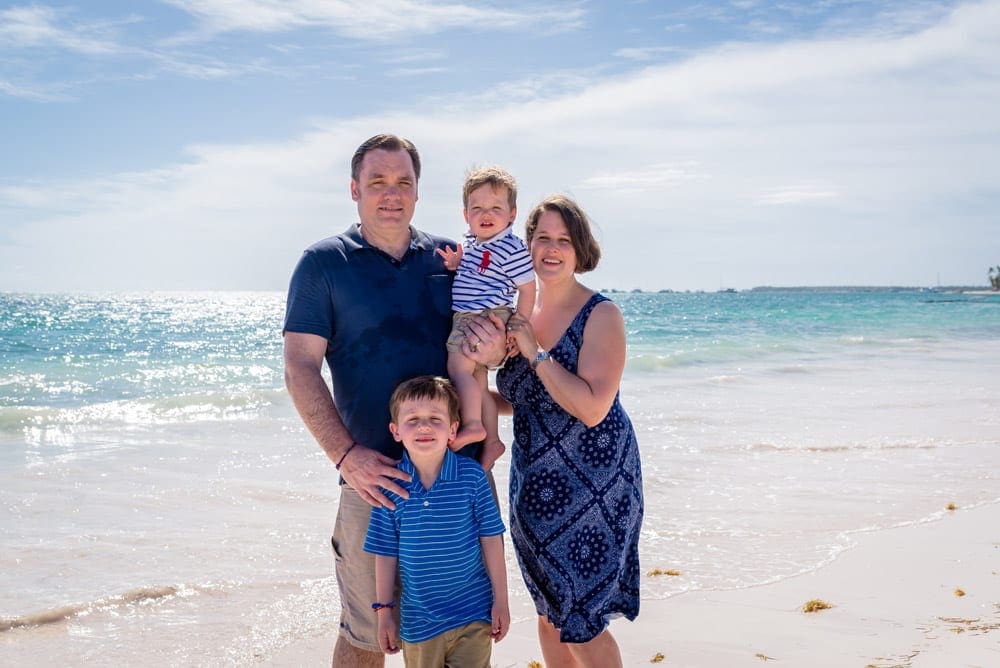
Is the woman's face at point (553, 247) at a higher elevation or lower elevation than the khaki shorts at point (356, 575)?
higher

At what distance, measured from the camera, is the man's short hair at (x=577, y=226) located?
3.48m

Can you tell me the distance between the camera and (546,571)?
3441 millimetres

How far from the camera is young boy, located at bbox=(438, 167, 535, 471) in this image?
345cm

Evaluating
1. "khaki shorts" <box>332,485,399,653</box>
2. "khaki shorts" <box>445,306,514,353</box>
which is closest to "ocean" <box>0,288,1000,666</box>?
"khaki shorts" <box>332,485,399,653</box>

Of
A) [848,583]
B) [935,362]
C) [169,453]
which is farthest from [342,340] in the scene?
[935,362]

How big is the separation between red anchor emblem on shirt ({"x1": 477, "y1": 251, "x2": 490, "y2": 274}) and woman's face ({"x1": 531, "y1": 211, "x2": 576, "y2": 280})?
0.68ft

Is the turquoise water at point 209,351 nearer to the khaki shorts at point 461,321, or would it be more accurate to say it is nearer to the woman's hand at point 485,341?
the khaki shorts at point 461,321

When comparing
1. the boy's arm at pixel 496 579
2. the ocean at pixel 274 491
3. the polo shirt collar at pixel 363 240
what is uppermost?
the polo shirt collar at pixel 363 240

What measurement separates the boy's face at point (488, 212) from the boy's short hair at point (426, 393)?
743 mm

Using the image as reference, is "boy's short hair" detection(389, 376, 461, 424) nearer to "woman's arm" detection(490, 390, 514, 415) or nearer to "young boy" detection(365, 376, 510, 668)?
"young boy" detection(365, 376, 510, 668)

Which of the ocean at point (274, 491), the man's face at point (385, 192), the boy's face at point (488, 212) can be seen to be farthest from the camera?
the ocean at point (274, 491)

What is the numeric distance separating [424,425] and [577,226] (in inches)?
39.4

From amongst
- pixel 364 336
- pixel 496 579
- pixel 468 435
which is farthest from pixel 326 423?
pixel 496 579

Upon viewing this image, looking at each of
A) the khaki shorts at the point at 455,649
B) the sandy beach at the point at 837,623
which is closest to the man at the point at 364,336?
the khaki shorts at the point at 455,649
